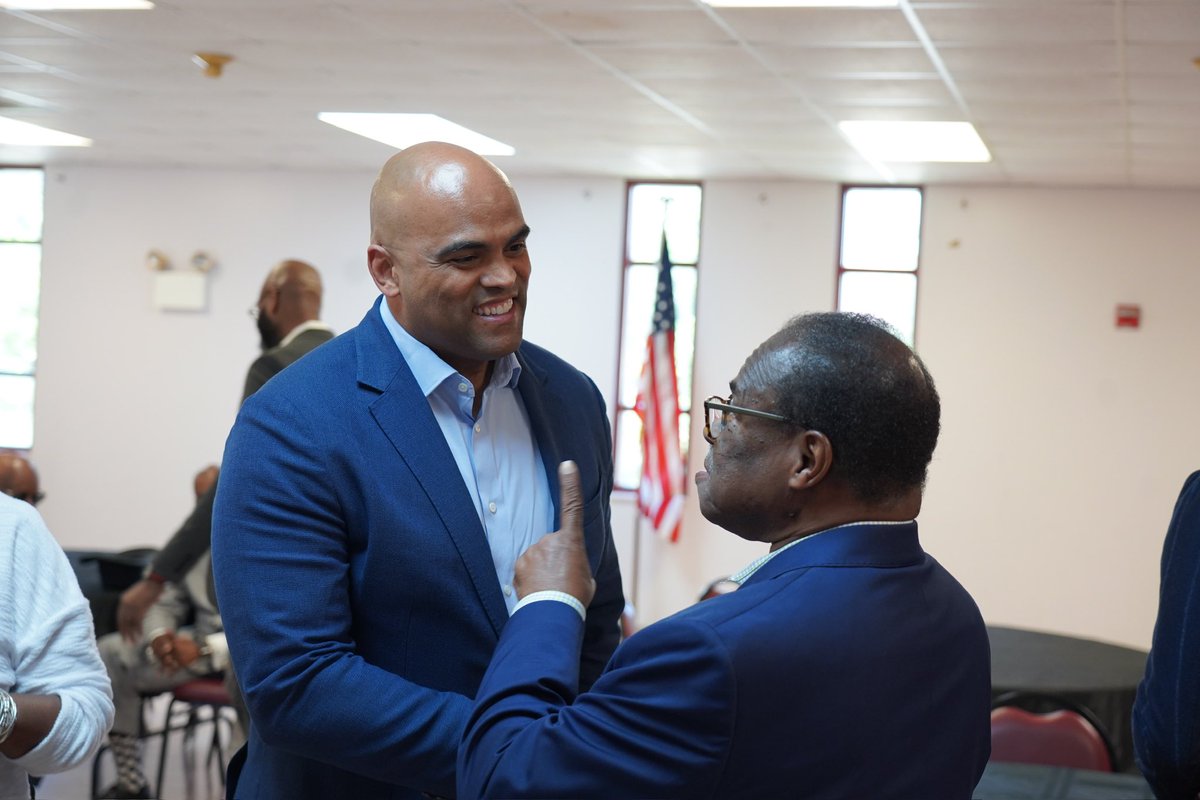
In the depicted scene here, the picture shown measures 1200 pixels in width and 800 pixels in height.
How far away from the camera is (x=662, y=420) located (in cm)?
904

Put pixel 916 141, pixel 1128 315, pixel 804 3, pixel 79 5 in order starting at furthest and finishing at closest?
1. pixel 1128 315
2. pixel 916 141
3. pixel 79 5
4. pixel 804 3

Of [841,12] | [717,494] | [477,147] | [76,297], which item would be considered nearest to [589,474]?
[717,494]

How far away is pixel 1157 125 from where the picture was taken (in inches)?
257

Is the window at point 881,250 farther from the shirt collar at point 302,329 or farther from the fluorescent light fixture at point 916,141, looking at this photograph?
the shirt collar at point 302,329

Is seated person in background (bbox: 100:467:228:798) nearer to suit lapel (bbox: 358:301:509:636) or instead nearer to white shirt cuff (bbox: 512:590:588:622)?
suit lapel (bbox: 358:301:509:636)

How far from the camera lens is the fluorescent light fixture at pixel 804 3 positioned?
183 inches

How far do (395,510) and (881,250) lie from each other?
805cm

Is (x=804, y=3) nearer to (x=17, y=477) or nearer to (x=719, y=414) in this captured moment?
(x=17, y=477)

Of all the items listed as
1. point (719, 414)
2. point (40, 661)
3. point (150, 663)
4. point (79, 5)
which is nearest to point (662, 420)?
point (150, 663)

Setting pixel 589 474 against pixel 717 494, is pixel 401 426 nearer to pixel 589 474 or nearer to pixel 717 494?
pixel 589 474

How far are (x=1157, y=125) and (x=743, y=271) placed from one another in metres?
3.33

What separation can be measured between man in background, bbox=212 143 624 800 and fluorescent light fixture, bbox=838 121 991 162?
18.4 feet

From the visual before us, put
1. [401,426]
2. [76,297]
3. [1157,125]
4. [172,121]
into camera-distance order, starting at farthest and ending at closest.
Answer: [76,297] → [172,121] → [1157,125] → [401,426]

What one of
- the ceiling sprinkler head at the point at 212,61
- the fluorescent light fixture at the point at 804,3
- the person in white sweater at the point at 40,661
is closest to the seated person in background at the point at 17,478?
the ceiling sprinkler head at the point at 212,61
